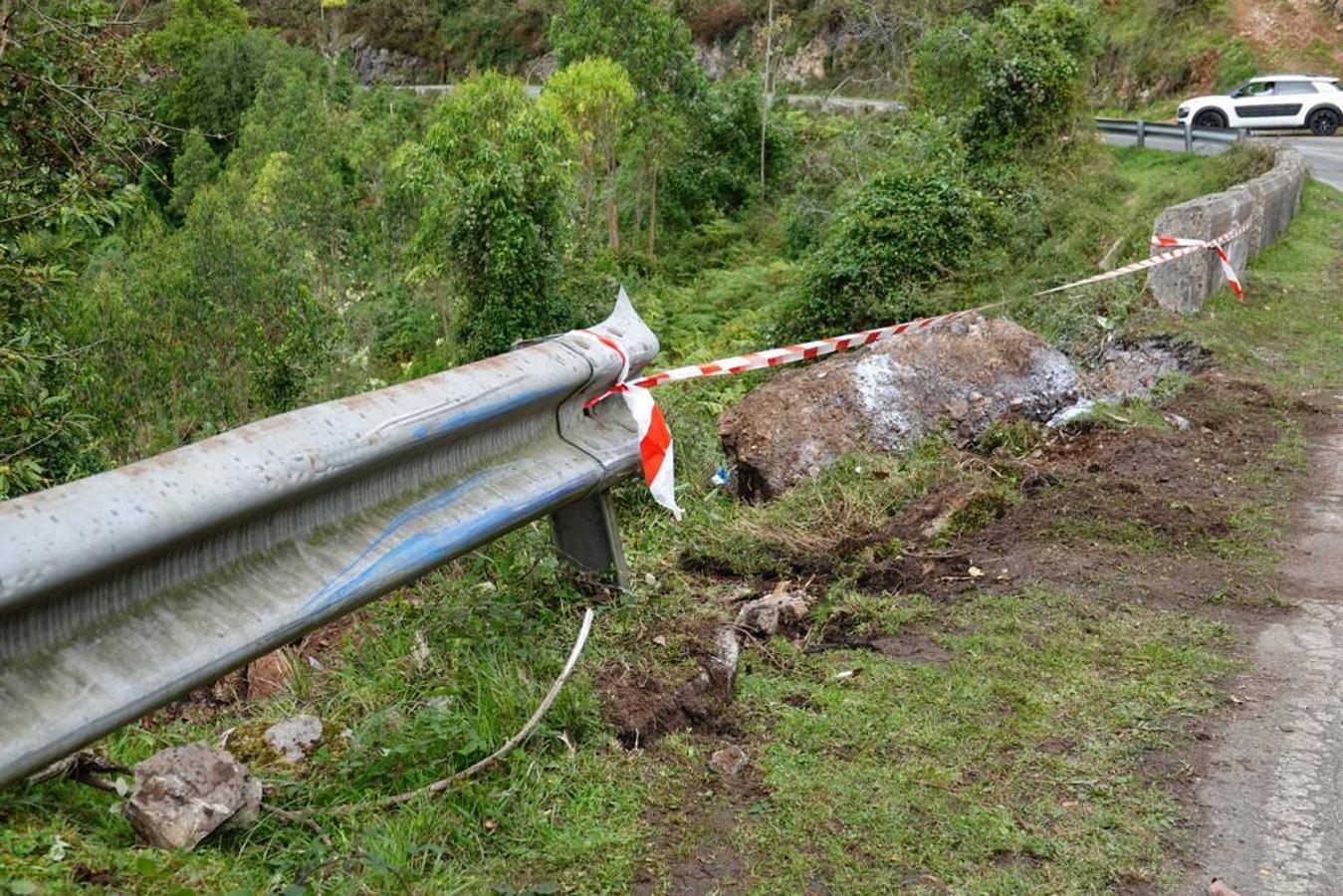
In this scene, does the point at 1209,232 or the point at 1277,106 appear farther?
the point at 1277,106

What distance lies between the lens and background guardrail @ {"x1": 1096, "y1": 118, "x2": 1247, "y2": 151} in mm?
26625

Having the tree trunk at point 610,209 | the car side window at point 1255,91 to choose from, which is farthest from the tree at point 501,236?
the car side window at point 1255,91

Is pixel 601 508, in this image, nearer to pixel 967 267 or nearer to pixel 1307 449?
pixel 1307 449

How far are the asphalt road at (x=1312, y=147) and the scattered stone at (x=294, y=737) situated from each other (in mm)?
21677

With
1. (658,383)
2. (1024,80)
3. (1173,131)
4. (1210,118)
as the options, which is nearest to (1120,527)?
(658,383)

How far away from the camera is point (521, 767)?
10.9 feet

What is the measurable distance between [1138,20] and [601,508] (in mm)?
41826

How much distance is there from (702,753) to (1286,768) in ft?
4.98

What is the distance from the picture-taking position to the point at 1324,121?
30953mm

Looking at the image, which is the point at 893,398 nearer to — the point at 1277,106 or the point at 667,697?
the point at 667,697

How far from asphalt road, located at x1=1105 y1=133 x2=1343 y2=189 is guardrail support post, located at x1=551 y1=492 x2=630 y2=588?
20422 millimetres

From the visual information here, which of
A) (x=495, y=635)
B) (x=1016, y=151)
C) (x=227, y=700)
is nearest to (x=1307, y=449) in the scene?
(x=495, y=635)

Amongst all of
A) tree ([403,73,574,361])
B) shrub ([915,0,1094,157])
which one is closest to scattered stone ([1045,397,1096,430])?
shrub ([915,0,1094,157])

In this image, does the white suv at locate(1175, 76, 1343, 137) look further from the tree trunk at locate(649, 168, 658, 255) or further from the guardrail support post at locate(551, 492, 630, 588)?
the guardrail support post at locate(551, 492, 630, 588)
